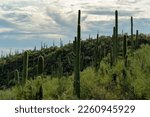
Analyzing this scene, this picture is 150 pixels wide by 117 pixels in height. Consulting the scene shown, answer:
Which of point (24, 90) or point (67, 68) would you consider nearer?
point (24, 90)

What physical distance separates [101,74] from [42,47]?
2720 inches

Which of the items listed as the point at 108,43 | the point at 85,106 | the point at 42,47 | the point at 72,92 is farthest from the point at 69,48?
the point at 85,106

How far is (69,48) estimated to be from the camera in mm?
90000

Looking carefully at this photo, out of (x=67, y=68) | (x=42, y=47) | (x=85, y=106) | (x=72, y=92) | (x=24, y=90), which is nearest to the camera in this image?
(x=85, y=106)

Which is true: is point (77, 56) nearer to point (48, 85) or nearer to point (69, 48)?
point (48, 85)

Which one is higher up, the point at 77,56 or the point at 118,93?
the point at 77,56

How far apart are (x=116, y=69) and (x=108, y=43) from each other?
4601 centimetres

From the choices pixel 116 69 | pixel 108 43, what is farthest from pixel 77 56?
pixel 108 43

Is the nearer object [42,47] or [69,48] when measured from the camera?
[69,48]

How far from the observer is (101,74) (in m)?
38.2

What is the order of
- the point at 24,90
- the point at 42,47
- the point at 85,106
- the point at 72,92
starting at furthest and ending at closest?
the point at 42,47 → the point at 24,90 → the point at 72,92 → the point at 85,106

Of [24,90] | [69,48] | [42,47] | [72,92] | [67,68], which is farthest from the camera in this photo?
[42,47]

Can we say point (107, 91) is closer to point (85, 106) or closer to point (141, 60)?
point (141, 60)

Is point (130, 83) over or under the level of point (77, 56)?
under
